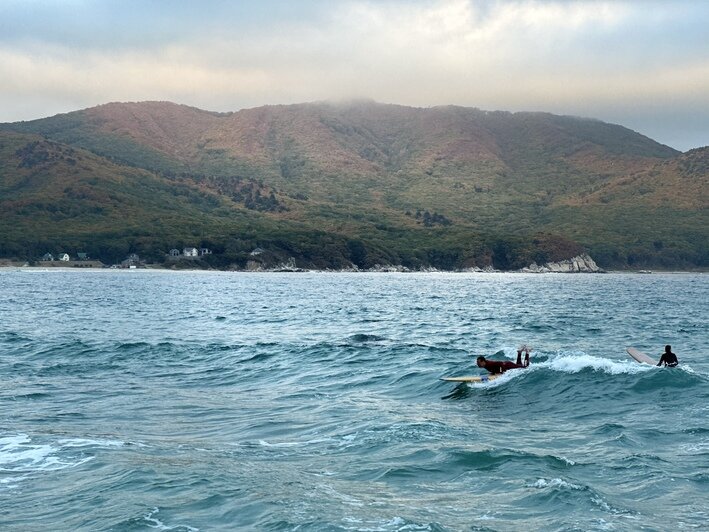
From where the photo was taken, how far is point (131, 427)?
25312 millimetres

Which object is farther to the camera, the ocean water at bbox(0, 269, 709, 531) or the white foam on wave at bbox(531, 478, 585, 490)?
the white foam on wave at bbox(531, 478, 585, 490)

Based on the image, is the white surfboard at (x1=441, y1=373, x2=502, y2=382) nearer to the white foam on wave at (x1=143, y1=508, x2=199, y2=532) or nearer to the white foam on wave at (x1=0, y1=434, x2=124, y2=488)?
the white foam on wave at (x1=0, y1=434, x2=124, y2=488)

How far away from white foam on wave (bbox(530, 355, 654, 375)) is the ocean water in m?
0.21

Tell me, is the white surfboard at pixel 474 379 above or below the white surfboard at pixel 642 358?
below

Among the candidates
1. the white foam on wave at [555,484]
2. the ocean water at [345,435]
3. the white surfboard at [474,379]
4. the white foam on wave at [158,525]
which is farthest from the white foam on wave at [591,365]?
the white foam on wave at [158,525]

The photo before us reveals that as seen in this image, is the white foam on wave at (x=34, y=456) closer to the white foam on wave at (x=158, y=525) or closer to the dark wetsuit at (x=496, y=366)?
the white foam on wave at (x=158, y=525)

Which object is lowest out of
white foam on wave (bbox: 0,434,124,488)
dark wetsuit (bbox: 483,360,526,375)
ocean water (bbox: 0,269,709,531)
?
ocean water (bbox: 0,269,709,531)

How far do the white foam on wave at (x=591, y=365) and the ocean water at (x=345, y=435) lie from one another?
0.70 ft

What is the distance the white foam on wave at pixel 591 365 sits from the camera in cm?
3488

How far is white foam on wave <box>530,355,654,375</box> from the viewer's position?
34.9 metres

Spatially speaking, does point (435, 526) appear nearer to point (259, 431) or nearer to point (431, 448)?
point (431, 448)

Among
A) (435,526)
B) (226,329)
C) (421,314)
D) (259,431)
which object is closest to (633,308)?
(421,314)

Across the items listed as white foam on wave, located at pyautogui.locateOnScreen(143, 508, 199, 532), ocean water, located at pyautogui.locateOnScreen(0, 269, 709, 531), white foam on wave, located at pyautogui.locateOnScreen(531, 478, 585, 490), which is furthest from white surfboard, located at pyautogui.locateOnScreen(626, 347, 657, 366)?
white foam on wave, located at pyautogui.locateOnScreen(143, 508, 199, 532)

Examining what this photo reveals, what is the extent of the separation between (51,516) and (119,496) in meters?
1.60
